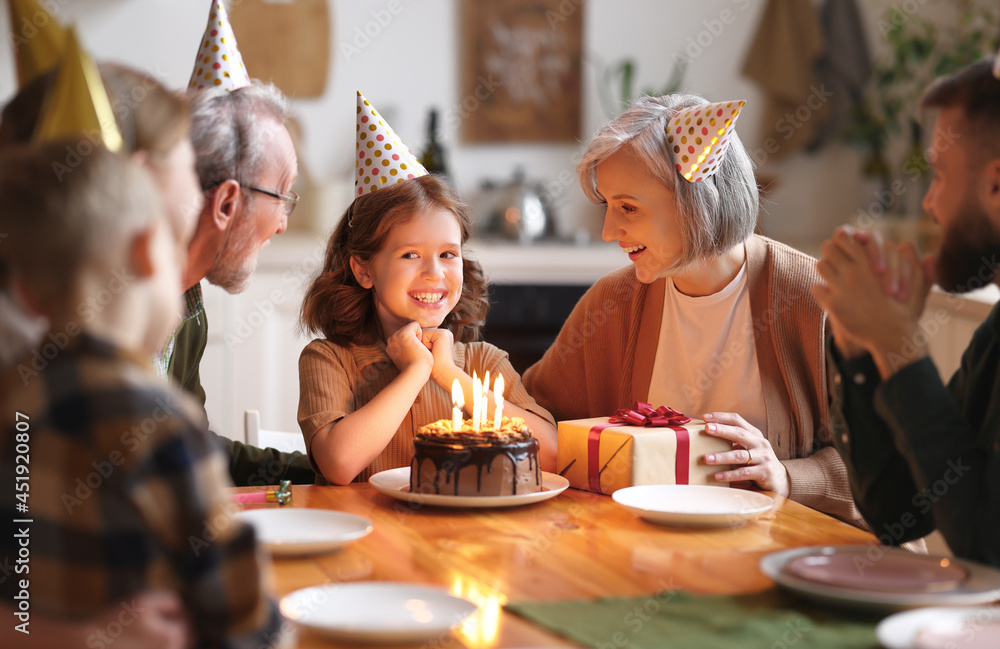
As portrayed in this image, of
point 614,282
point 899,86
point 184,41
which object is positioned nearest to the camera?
point 614,282

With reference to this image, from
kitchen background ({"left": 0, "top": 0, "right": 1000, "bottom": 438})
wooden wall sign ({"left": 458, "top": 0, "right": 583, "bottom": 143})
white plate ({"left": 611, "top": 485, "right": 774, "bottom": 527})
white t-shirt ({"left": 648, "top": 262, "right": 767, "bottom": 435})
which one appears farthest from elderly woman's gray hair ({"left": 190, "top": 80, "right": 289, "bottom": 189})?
wooden wall sign ({"left": 458, "top": 0, "right": 583, "bottom": 143})

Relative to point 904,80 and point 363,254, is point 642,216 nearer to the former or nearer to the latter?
point 363,254

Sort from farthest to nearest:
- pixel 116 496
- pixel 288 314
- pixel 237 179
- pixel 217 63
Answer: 1. pixel 288 314
2. pixel 217 63
3. pixel 237 179
4. pixel 116 496

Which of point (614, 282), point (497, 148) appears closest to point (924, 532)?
point (614, 282)

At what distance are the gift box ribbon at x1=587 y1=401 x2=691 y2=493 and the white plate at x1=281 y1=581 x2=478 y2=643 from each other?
0.61 meters

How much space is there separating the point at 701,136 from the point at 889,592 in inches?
40.8

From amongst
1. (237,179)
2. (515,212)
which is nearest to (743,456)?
(237,179)

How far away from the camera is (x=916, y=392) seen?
3.84 ft

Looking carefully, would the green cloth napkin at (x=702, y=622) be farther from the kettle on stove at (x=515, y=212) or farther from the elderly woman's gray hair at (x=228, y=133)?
the kettle on stove at (x=515, y=212)

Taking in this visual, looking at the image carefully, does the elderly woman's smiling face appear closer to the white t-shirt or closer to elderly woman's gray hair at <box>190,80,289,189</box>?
the white t-shirt

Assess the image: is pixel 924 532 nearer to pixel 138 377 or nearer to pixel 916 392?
pixel 916 392

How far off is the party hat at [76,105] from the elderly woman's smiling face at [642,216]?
1.18m

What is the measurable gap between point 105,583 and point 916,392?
895mm

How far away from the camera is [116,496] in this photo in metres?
0.73
